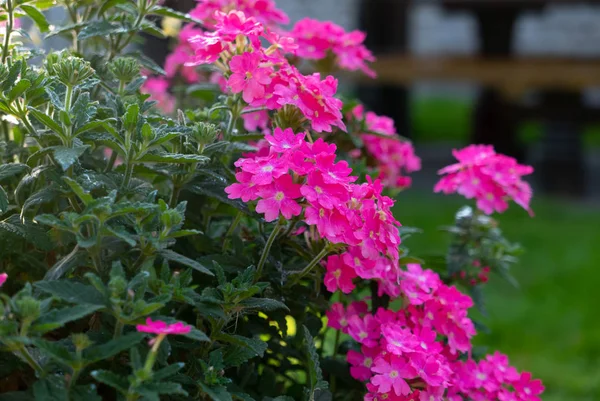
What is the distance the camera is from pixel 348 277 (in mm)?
1104

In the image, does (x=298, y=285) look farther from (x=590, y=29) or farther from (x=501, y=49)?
(x=590, y=29)

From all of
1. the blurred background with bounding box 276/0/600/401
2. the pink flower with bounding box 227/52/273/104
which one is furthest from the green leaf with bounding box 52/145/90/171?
the blurred background with bounding box 276/0/600/401

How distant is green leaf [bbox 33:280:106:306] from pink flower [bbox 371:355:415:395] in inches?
14.4

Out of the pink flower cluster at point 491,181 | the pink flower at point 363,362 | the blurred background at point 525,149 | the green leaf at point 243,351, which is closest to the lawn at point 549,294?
the blurred background at point 525,149

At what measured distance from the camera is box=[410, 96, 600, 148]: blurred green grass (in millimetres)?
8078

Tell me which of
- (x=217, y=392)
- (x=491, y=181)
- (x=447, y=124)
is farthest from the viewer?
(x=447, y=124)

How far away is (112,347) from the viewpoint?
83 cm

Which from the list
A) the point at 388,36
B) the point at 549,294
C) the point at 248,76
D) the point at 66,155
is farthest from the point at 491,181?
the point at 388,36

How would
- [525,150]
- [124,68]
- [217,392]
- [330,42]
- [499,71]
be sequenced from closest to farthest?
[217,392] < [124,68] < [330,42] < [499,71] < [525,150]

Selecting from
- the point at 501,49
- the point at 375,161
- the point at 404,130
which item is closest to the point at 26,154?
the point at 375,161

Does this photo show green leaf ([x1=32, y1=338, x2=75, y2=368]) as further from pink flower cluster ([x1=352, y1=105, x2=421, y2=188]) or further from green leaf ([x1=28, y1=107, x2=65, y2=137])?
pink flower cluster ([x1=352, y1=105, x2=421, y2=188])

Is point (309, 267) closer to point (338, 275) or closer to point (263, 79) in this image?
point (338, 275)

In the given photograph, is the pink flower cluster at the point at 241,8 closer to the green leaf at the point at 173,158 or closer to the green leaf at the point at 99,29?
the green leaf at the point at 99,29

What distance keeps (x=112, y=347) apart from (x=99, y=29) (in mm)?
542
